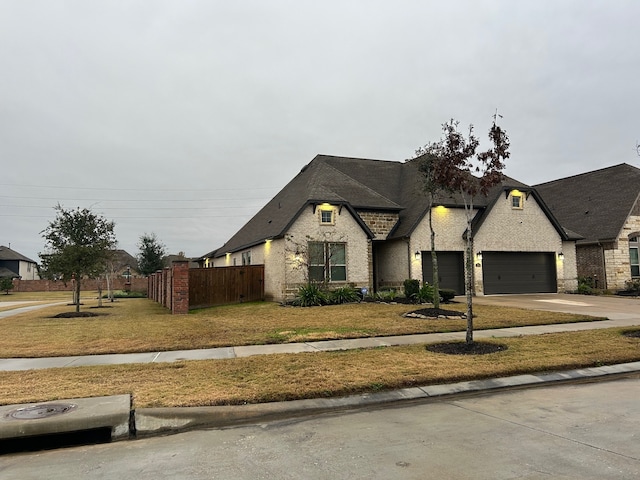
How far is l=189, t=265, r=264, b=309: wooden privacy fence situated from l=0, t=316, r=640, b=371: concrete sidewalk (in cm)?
1057

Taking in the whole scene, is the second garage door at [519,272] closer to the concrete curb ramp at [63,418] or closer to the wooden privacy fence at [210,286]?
the wooden privacy fence at [210,286]

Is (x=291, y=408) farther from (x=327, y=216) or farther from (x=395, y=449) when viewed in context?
(x=327, y=216)

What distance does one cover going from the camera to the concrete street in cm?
383

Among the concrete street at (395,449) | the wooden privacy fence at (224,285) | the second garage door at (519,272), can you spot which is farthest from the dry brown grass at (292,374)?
the second garage door at (519,272)

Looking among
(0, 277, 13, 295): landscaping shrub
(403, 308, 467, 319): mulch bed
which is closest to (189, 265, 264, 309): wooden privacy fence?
(403, 308, 467, 319): mulch bed

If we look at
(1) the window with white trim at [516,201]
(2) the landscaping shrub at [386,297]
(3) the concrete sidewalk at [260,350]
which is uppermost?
(1) the window with white trim at [516,201]

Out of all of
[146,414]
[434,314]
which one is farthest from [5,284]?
[146,414]

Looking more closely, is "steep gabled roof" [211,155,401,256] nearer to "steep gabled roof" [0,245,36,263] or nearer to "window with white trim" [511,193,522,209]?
"window with white trim" [511,193,522,209]

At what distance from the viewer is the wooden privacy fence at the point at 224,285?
19781 millimetres

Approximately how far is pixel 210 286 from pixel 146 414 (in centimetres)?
1509

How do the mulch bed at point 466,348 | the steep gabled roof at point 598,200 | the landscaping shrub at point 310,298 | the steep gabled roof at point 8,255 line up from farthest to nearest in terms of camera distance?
the steep gabled roof at point 8,255 < the steep gabled roof at point 598,200 < the landscaping shrub at point 310,298 < the mulch bed at point 466,348

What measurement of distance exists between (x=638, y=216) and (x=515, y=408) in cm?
2597

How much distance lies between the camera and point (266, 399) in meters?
5.85

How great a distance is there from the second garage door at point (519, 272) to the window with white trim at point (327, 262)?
8127mm
